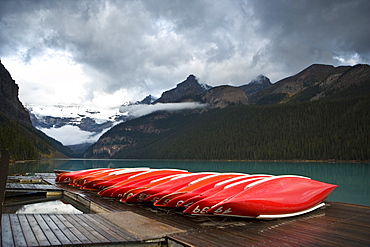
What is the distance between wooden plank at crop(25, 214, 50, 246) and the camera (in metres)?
4.64

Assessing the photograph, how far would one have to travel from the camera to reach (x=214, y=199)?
710 centimetres

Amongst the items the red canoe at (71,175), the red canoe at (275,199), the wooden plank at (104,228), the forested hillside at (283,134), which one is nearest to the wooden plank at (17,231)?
the wooden plank at (104,228)

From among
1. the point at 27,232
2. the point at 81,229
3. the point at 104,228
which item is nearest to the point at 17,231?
the point at 27,232

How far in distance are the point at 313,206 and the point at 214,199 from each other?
9.58 ft

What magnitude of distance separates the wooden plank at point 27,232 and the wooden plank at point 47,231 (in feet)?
0.71

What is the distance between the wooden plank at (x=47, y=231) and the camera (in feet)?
15.5

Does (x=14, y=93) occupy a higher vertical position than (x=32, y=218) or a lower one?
higher

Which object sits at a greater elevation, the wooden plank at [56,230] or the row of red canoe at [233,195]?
the row of red canoe at [233,195]

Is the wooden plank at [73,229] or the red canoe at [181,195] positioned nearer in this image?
the wooden plank at [73,229]

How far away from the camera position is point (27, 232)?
17.0 ft

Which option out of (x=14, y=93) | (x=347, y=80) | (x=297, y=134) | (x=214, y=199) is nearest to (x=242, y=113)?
(x=297, y=134)

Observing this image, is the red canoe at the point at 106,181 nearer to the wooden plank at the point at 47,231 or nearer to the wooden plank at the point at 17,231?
the wooden plank at the point at 47,231

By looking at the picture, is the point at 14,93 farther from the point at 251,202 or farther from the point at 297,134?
the point at 251,202

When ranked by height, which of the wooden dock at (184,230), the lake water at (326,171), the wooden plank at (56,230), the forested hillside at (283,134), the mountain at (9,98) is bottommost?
the lake water at (326,171)
